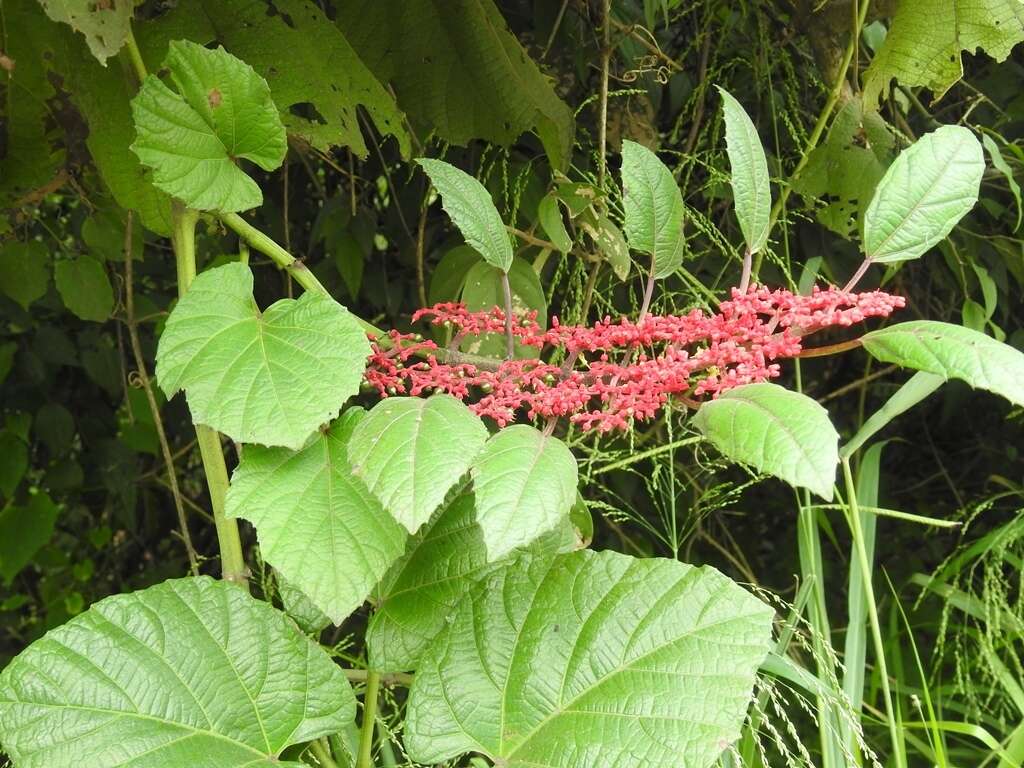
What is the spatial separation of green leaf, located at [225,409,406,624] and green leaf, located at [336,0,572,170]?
569 mm

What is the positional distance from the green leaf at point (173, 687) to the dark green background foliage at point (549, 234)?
1.27 feet

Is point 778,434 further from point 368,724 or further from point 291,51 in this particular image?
point 291,51

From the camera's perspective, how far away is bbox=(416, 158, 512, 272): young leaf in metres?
0.81

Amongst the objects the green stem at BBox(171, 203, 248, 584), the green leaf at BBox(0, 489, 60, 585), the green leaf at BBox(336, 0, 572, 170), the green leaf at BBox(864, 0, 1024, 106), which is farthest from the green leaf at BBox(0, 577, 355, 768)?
the green leaf at BBox(0, 489, 60, 585)

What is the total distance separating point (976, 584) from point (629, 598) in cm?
161

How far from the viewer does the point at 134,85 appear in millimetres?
871

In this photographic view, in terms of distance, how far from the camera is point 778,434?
558mm

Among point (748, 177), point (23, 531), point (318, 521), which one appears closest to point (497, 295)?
point (748, 177)

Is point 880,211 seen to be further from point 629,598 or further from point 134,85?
point 134,85

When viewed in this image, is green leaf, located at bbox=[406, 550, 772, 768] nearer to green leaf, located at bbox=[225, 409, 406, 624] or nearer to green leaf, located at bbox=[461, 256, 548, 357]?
green leaf, located at bbox=[225, 409, 406, 624]

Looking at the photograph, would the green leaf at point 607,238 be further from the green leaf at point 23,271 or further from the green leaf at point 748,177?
the green leaf at point 23,271

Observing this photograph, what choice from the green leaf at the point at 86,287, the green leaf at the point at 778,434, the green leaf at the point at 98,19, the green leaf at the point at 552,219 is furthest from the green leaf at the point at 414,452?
the green leaf at the point at 86,287

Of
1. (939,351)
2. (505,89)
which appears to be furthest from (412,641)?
(505,89)

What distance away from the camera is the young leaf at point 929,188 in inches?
28.9
